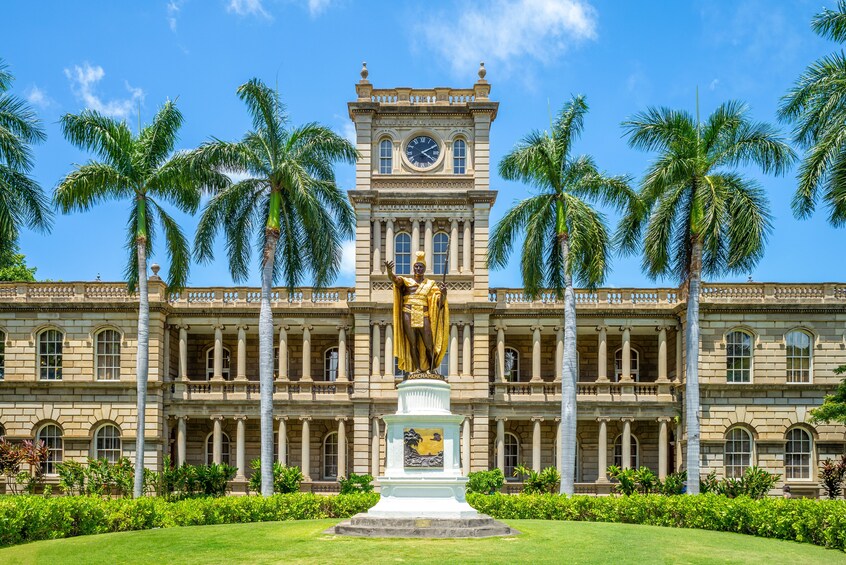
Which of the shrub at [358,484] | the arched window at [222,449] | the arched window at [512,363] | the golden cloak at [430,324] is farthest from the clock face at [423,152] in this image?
the golden cloak at [430,324]

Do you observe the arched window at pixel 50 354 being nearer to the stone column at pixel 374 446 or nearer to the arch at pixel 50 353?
the arch at pixel 50 353

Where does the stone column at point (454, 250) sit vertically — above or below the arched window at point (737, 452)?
above

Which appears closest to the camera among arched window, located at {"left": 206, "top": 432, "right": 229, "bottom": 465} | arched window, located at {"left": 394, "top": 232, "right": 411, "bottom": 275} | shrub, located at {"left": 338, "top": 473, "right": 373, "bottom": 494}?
shrub, located at {"left": 338, "top": 473, "right": 373, "bottom": 494}

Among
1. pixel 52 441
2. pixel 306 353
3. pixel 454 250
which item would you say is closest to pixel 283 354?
pixel 306 353

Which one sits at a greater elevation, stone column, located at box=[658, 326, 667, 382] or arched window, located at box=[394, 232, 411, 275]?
arched window, located at box=[394, 232, 411, 275]

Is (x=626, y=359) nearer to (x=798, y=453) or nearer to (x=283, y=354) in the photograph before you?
(x=798, y=453)

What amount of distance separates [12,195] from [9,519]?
10239 mm

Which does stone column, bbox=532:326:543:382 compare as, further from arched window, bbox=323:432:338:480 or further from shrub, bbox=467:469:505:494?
arched window, bbox=323:432:338:480

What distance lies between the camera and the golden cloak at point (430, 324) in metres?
21.5

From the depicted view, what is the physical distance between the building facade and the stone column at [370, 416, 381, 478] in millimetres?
55

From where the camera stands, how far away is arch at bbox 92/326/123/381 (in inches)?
1650

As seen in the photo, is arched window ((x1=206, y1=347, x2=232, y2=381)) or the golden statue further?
arched window ((x1=206, y1=347, x2=232, y2=381))

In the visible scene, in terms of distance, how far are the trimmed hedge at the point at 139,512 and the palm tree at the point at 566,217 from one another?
840 centimetres

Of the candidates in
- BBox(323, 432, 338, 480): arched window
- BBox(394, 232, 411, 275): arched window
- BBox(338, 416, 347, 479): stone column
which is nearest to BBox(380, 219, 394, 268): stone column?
BBox(394, 232, 411, 275): arched window
